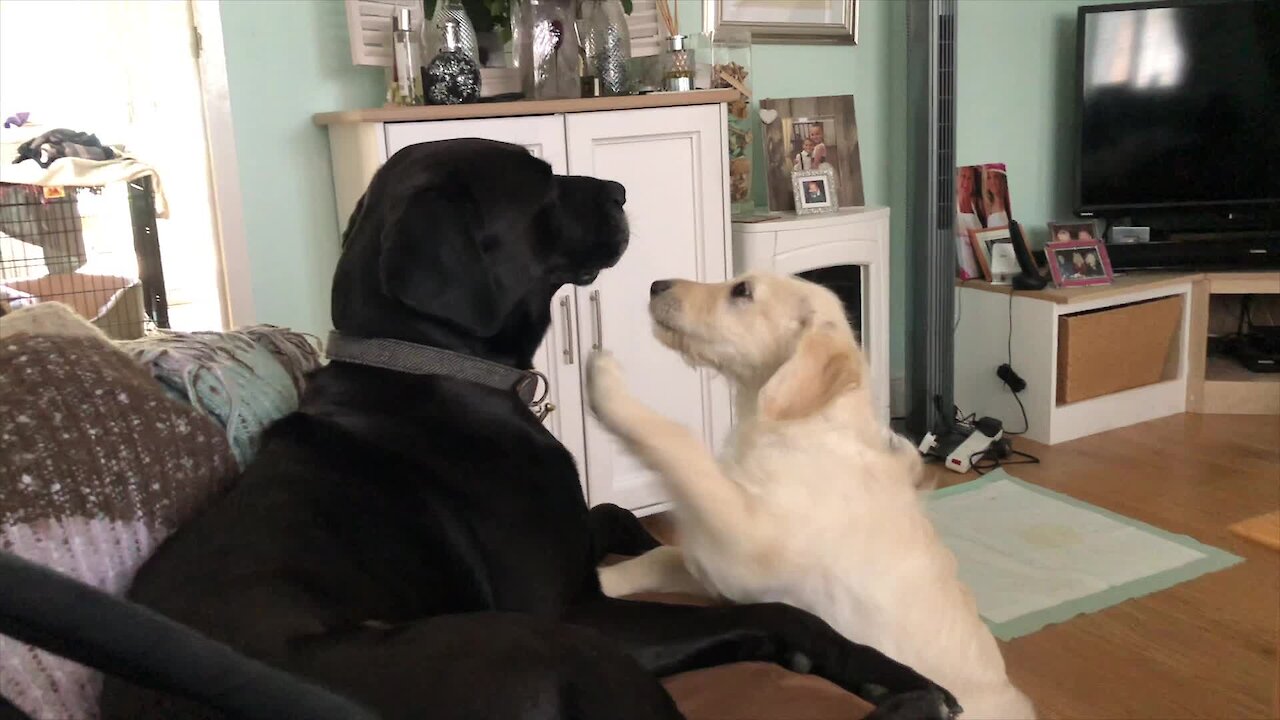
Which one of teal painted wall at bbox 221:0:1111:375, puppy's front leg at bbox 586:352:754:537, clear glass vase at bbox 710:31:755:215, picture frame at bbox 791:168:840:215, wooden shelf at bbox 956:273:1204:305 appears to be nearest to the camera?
puppy's front leg at bbox 586:352:754:537

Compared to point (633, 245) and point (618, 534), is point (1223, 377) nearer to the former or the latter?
point (633, 245)

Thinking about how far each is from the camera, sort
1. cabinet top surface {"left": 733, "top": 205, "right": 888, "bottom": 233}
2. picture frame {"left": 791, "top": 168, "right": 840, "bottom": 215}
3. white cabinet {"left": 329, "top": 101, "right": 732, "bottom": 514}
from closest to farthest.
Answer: white cabinet {"left": 329, "top": 101, "right": 732, "bottom": 514}
cabinet top surface {"left": 733, "top": 205, "right": 888, "bottom": 233}
picture frame {"left": 791, "top": 168, "right": 840, "bottom": 215}

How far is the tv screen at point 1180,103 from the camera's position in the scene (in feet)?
12.2

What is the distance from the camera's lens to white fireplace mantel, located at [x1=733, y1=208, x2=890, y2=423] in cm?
298

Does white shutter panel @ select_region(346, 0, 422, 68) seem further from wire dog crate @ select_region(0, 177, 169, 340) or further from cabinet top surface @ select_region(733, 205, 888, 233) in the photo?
wire dog crate @ select_region(0, 177, 169, 340)

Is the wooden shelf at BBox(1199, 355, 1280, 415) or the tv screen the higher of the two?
the tv screen

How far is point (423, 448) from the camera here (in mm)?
1098

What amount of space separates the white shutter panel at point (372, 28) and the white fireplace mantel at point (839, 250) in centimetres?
113

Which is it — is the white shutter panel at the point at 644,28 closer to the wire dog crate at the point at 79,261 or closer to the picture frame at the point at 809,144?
the picture frame at the point at 809,144

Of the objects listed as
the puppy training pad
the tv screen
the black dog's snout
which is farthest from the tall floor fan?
the black dog's snout

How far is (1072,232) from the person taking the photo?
376cm

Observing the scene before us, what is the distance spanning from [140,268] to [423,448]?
3.14 m

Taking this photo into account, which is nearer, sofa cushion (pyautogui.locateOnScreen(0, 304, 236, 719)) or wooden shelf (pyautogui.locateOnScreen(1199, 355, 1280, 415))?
sofa cushion (pyautogui.locateOnScreen(0, 304, 236, 719))

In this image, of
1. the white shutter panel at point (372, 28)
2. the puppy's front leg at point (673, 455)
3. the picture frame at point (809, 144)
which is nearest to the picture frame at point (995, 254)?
the picture frame at point (809, 144)
